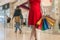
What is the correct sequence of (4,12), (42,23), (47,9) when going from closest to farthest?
(42,23) → (47,9) → (4,12)

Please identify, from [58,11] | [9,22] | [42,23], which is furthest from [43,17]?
[9,22]

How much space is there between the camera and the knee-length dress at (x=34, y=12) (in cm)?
103

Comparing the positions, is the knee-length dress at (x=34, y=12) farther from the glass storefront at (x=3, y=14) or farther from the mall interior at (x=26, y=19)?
the glass storefront at (x=3, y=14)

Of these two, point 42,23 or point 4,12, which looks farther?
point 4,12

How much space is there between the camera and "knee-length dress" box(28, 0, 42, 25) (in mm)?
1034

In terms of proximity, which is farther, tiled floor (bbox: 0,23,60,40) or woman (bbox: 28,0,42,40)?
tiled floor (bbox: 0,23,60,40)

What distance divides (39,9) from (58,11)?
0.60 feet

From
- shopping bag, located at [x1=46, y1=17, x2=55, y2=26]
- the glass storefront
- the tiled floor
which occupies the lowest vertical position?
the tiled floor

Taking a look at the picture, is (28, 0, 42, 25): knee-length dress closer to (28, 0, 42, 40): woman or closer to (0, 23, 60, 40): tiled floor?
(28, 0, 42, 40): woman

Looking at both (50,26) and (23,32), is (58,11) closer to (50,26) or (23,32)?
(50,26)

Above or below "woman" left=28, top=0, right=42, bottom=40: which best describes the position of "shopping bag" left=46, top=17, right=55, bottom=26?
below

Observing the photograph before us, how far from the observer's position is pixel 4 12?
1249mm

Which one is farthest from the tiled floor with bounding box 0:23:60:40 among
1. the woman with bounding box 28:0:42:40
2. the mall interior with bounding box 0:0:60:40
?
the woman with bounding box 28:0:42:40

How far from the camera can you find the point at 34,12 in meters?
1.03
